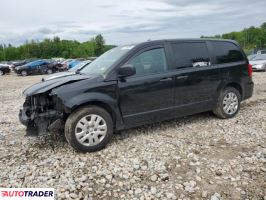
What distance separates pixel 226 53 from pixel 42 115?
13.6ft

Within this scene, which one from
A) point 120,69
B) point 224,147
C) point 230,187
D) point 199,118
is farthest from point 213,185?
point 199,118

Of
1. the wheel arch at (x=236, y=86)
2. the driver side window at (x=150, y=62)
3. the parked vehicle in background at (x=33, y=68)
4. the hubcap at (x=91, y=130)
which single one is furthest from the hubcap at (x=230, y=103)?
the parked vehicle in background at (x=33, y=68)

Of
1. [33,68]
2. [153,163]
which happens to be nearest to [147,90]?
[153,163]

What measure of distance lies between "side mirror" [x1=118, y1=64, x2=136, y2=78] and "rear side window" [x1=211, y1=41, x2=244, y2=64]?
2.21 metres

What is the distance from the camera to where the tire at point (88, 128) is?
14.5 feet

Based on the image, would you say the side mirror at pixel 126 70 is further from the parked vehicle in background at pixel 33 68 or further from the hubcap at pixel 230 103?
the parked vehicle in background at pixel 33 68

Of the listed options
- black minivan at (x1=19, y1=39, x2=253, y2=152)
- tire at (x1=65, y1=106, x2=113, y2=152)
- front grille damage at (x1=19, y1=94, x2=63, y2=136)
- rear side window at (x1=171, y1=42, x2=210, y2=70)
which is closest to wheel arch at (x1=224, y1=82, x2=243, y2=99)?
black minivan at (x1=19, y1=39, x2=253, y2=152)

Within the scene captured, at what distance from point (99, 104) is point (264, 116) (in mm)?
3947

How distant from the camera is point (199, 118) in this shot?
20.8 feet

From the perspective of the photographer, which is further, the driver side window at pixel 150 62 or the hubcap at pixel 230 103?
the hubcap at pixel 230 103

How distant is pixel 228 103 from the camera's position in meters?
6.16

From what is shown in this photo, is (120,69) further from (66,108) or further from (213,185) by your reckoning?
(213,185)

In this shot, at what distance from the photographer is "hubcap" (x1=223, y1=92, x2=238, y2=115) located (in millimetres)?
6129

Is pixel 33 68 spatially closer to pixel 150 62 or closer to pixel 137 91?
pixel 150 62
